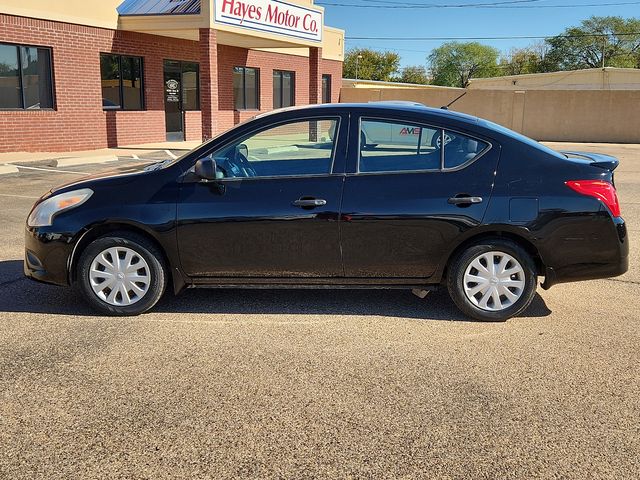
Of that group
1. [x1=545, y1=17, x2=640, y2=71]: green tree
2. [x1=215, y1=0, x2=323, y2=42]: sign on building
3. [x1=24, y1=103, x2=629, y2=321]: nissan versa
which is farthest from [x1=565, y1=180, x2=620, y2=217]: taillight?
[x1=545, y1=17, x2=640, y2=71]: green tree

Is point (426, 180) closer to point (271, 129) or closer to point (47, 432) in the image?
point (271, 129)

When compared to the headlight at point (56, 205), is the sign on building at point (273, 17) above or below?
above

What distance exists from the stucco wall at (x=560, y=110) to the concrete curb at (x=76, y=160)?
16155 mm

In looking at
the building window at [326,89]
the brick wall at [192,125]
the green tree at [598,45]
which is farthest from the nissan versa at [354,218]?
the green tree at [598,45]

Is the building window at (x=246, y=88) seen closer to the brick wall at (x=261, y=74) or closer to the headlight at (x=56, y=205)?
the brick wall at (x=261, y=74)

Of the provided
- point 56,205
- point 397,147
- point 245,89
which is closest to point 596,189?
point 397,147

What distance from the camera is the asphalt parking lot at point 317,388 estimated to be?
304 cm

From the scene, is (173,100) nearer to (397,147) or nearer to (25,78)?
(25,78)

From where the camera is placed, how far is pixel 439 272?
4.89m

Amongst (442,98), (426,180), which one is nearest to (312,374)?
(426,180)

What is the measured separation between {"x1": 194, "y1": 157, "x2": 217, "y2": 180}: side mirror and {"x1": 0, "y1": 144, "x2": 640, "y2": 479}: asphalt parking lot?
1.11 m

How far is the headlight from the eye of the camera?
4.88 meters

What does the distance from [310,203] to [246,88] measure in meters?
20.1

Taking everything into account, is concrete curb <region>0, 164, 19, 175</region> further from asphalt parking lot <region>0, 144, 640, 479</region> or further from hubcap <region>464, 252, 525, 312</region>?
hubcap <region>464, 252, 525, 312</region>
